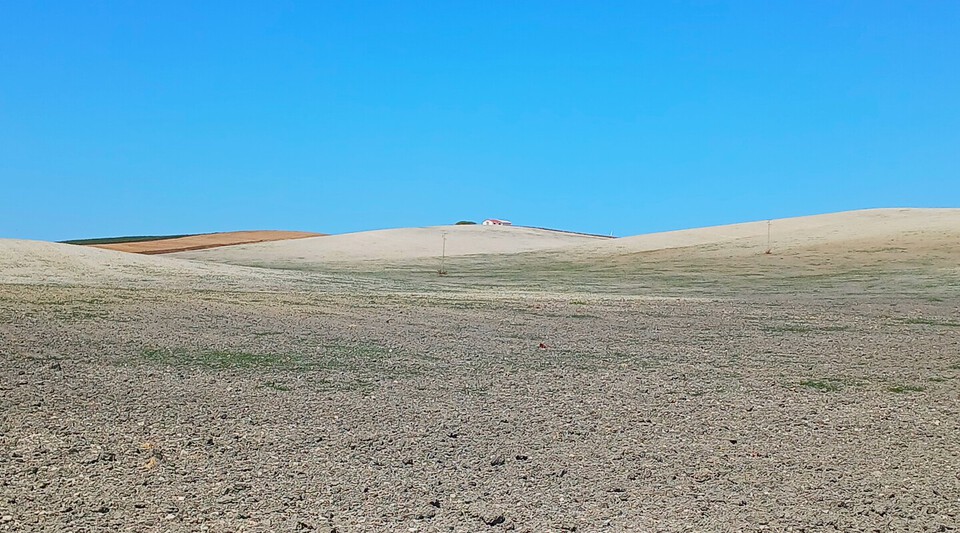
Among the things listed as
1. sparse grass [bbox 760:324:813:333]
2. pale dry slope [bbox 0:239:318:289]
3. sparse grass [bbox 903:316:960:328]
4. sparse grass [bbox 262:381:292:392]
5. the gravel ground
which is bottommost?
the gravel ground

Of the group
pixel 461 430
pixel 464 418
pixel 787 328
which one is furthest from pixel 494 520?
pixel 787 328

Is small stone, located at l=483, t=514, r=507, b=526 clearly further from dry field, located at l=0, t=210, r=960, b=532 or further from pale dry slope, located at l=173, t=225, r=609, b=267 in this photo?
pale dry slope, located at l=173, t=225, r=609, b=267

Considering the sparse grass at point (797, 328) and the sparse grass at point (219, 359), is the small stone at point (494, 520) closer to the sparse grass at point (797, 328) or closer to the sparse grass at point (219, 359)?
the sparse grass at point (219, 359)

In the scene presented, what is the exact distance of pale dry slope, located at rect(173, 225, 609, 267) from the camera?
140ft

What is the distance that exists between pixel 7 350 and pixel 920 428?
25.0ft

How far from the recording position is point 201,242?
177 ft

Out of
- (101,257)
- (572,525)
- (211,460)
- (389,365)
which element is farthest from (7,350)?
(101,257)

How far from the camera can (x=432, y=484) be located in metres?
4.51

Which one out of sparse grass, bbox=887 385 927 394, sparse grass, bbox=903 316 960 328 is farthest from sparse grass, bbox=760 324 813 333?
sparse grass, bbox=887 385 927 394

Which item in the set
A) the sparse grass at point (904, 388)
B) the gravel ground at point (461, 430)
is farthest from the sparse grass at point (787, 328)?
the sparse grass at point (904, 388)

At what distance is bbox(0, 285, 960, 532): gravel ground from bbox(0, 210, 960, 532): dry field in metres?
0.02

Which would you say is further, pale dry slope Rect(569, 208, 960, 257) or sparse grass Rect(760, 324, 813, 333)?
pale dry slope Rect(569, 208, 960, 257)

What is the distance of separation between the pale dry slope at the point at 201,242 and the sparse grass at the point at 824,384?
43.3 meters

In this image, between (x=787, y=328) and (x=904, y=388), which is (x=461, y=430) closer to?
(x=904, y=388)
